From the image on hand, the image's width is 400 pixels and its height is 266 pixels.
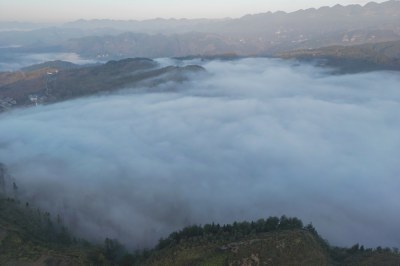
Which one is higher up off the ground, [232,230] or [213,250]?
[213,250]

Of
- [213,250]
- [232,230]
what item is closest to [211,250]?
[213,250]

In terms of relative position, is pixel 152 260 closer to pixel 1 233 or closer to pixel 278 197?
pixel 1 233

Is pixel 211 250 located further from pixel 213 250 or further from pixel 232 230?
pixel 232 230

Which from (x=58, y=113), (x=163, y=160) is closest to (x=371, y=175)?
(x=163, y=160)

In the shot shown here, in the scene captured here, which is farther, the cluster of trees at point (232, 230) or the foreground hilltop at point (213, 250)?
the cluster of trees at point (232, 230)

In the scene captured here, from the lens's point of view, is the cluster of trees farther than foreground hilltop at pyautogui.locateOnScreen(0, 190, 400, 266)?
Yes

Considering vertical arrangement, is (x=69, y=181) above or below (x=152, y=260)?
below

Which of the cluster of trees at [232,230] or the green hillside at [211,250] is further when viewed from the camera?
the cluster of trees at [232,230]

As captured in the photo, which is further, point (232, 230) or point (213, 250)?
point (232, 230)

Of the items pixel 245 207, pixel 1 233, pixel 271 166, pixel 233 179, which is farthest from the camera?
pixel 271 166

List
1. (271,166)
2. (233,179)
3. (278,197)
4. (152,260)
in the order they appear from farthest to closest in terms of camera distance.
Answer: (271,166)
(233,179)
(278,197)
(152,260)

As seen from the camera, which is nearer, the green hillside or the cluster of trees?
the green hillside
